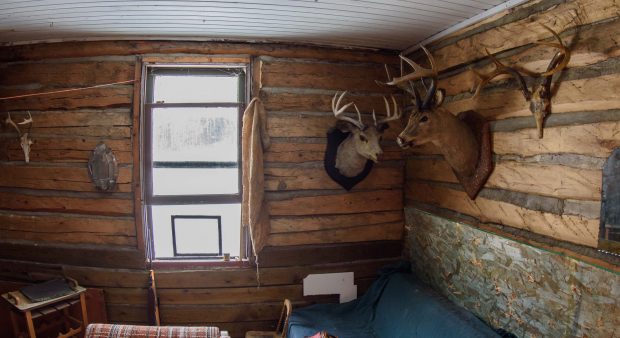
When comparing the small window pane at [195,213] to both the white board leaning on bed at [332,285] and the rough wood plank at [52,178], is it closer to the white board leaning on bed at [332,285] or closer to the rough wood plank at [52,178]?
the rough wood plank at [52,178]

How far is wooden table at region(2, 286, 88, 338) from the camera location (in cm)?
279

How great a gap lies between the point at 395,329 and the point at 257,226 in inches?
65.9

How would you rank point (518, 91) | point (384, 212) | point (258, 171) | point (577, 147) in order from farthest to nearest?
point (384, 212), point (258, 171), point (518, 91), point (577, 147)

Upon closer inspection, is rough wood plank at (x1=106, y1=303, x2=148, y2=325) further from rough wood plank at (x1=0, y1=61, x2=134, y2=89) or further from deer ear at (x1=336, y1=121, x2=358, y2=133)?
deer ear at (x1=336, y1=121, x2=358, y2=133)

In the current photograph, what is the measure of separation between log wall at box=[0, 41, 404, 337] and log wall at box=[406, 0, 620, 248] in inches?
46.1

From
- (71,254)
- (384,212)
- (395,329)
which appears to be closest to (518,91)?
(384,212)

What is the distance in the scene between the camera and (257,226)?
10.7 feet

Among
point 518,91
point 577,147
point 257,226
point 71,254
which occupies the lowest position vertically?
point 71,254

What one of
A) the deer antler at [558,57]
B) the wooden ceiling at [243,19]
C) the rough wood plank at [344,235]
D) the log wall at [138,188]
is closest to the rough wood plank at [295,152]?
the log wall at [138,188]

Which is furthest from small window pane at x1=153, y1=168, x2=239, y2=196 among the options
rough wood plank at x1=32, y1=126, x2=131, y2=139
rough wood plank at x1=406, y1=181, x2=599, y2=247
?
rough wood plank at x1=406, y1=181, x2=599, y2=247

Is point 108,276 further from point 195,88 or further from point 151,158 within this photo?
point 195,88

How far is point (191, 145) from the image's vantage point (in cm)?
345

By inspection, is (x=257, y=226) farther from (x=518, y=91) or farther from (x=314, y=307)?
(x=518, y=91)

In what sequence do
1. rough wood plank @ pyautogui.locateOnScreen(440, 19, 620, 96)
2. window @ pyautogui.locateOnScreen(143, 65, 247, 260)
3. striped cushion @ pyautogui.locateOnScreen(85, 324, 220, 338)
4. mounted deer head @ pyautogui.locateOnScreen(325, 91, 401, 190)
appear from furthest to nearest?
window @ pyautogui.locateOnScreen(143, 65, 247, 260)
mounted deer head @ pyautogui.locateOnScreen(325, 91, 401, 190)
striped cushion @ pyautogui.locateOnScreen(85, 324, 220, 338)
rough wood plank @ pyautogui.locateOnScreen(440, 19, 620, 96)
